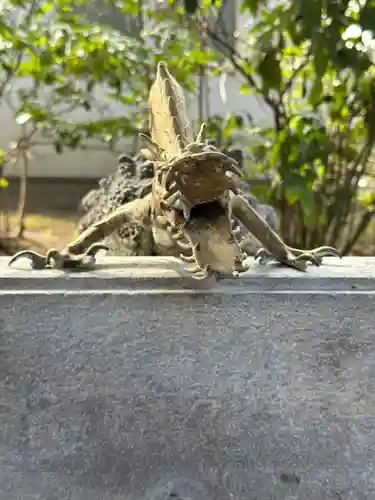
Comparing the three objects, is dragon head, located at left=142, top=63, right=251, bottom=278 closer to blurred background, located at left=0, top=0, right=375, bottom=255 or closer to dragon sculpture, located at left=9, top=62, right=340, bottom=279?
dragon sculpture, located at left=9, top=62, right=340, bottom=279

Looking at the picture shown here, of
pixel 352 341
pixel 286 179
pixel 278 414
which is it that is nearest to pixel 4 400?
pixel 278 414

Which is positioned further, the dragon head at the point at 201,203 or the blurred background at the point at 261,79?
the blurred background at the point at 261,79

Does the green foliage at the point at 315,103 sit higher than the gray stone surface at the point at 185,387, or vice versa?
the green foliage at the point at 315,103

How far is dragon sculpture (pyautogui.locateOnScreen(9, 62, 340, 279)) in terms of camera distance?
761 millimetres

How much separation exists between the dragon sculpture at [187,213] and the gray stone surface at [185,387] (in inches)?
2.4

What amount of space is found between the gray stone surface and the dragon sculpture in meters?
0.06

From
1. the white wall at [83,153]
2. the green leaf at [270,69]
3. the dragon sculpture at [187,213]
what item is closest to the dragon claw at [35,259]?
the dragon sculpture at [187,213]

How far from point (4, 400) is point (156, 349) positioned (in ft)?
0.68

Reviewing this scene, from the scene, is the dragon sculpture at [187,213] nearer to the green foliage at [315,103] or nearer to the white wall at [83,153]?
the green foliage at [315,103]

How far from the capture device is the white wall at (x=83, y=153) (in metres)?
3.30

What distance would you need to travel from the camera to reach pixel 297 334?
0.86m

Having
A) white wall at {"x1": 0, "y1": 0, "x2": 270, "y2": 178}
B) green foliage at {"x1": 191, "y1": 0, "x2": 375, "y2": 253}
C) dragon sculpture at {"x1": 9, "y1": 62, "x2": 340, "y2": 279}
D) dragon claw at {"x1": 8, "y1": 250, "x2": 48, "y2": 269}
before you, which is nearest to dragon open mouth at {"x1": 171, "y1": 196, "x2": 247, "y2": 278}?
dragon sculpture at {"x1": 9, "y1": 62, "x2": 340, "y2": 279}

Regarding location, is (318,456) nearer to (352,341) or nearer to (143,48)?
(352,341)

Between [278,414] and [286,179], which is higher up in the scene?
[286,179]
